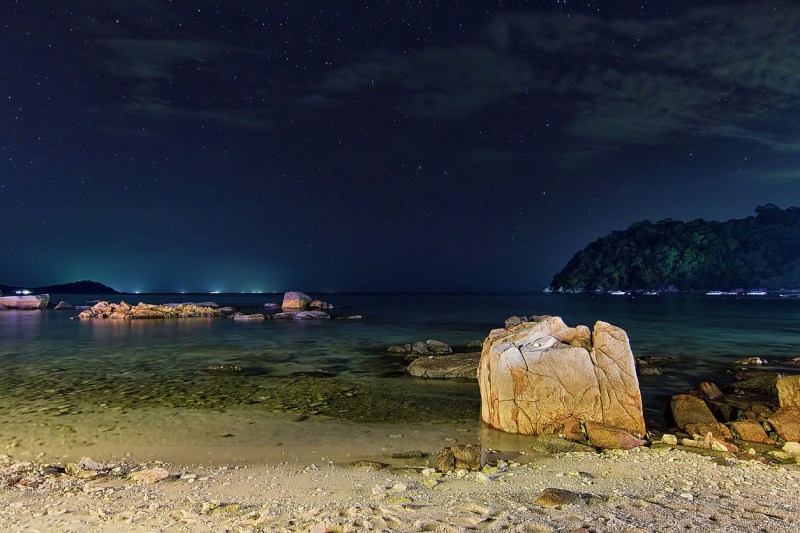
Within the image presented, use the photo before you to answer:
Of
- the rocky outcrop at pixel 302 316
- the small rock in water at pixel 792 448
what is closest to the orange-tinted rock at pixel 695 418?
the small rock in water at pixel 792 448

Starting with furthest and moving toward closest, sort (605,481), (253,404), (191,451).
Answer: (253,404)
(191,451)
(605,481)

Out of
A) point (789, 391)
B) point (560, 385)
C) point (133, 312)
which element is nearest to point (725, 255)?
point (133, 312)

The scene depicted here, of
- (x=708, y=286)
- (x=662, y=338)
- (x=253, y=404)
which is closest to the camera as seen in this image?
(x=253, y=404)

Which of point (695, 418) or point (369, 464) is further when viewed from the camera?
point (695, 418)

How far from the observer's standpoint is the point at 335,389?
15.5 meters

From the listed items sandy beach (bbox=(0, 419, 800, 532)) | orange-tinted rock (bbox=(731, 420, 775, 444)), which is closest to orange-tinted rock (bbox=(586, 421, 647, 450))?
sandy beach (bbox=(0, 419, 800, 532))

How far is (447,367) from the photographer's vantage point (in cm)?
1709

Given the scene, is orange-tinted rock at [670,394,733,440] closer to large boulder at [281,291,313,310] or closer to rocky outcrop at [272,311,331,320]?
rocky outcrop at [272,311,331,320]

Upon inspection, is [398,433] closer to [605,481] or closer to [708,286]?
[605,481]

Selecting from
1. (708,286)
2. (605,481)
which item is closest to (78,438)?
(605,481)

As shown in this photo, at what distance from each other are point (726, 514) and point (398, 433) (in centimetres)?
633

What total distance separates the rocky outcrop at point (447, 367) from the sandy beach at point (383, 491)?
711cm

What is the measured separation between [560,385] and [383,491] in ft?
17.3

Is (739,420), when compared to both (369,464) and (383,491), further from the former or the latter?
(383,491)
